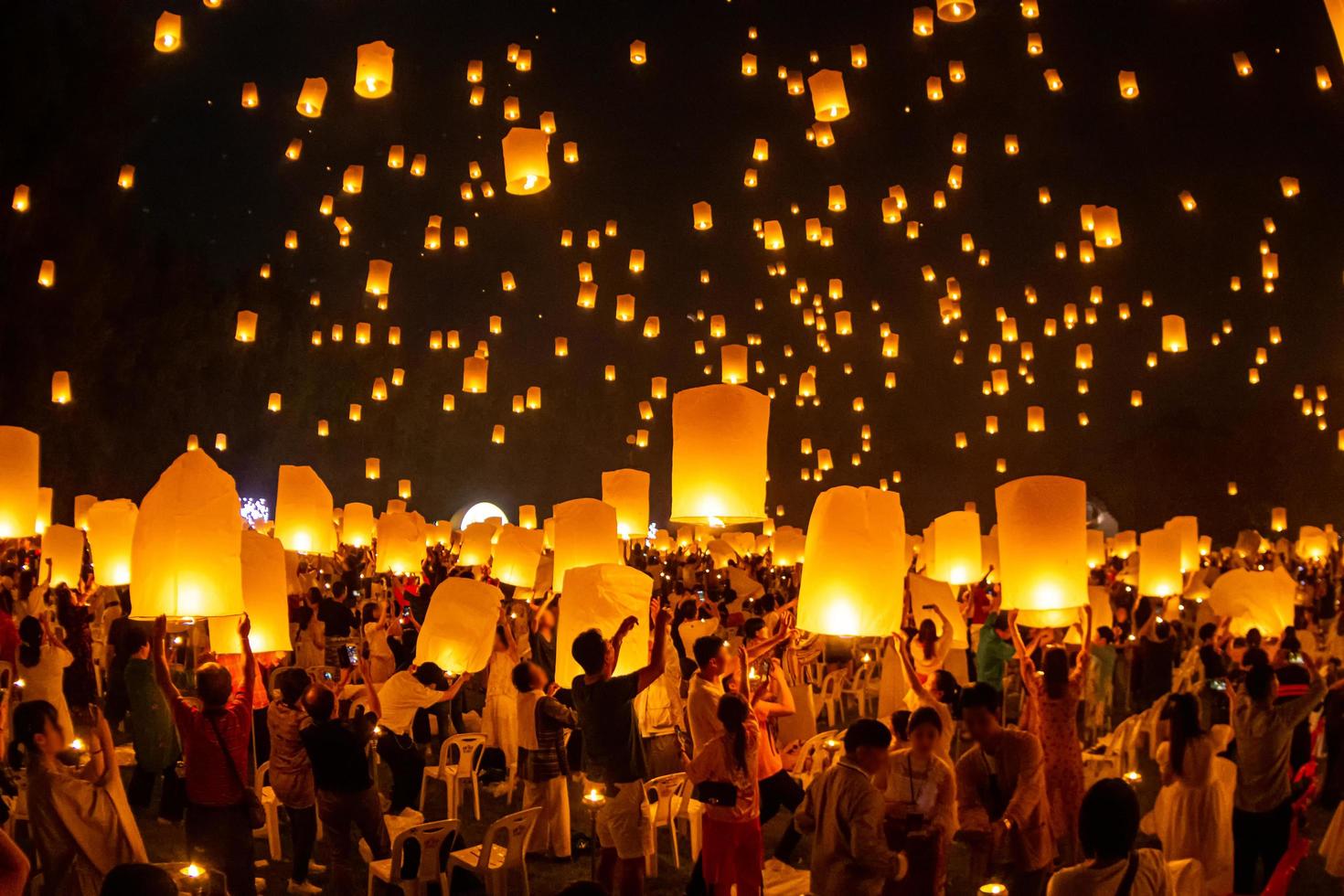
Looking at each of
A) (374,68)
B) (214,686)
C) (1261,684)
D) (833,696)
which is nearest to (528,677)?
(214,686)

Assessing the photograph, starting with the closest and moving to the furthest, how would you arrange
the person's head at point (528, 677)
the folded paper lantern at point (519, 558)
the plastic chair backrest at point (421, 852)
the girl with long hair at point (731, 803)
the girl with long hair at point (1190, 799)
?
the girl with long hair at point (731, 803) < the girl with long hair at point (1190, 799) < the plastic chair backrest at point (421, 852) < the person's head at point (528, 677) < the folded paper lantern at point (519, 558)

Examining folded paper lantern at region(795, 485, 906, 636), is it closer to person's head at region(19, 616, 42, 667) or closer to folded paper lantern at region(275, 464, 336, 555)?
person's head at region(19, 616, 42, 667)

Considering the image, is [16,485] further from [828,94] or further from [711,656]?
[828,94]

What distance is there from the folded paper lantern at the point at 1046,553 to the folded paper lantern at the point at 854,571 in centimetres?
96

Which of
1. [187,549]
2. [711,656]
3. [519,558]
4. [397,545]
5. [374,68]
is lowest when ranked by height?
[711,656]

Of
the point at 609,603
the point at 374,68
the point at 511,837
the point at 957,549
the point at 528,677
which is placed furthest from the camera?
the point at 374,68

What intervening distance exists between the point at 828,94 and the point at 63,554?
753 centimetres

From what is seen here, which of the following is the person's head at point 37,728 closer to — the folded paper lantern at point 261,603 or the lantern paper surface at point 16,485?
the folded paper lantern at point 261,603

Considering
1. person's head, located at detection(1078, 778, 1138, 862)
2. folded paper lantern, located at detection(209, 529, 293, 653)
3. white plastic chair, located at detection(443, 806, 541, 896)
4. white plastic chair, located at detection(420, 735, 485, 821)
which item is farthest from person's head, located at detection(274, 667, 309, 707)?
person's head, located at detection(1078, 778, 1138, 862)

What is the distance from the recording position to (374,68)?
A: 8.85 meters

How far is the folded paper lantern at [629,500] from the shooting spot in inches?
349

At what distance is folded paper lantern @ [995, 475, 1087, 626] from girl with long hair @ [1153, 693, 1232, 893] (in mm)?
662

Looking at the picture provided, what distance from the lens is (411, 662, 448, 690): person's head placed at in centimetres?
656

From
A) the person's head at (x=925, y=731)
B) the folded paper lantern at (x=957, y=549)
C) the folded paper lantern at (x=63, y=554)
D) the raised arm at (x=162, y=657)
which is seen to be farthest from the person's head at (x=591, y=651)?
the folded paper lantern at (x=63, y=554)
